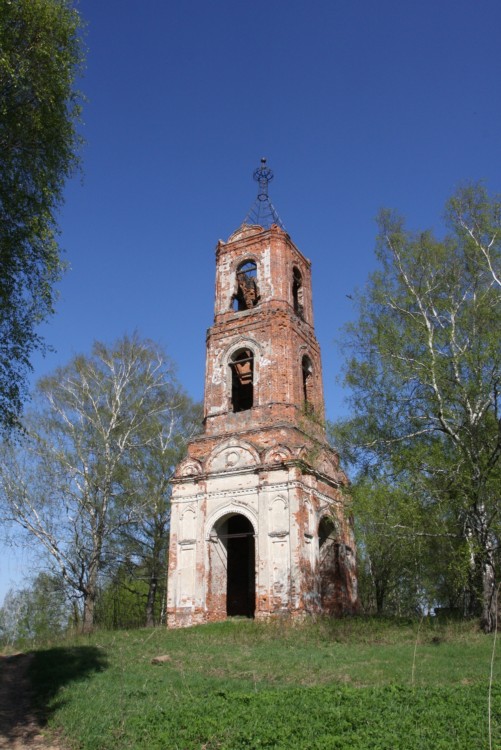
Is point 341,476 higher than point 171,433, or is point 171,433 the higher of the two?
point 171,433

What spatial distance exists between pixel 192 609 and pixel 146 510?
6672 millimetres

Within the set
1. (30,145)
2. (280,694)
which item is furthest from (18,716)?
(30,145)

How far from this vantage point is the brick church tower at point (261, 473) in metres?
16.1

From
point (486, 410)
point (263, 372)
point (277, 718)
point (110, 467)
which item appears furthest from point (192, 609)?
point (277, 718)

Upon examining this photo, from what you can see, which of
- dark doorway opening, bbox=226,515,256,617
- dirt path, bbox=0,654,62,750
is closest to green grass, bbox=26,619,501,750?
dirt path, bbox=0,654,62,750

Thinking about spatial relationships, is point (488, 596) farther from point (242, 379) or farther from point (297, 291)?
point (297, 291)

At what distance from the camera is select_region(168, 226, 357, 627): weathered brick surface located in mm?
16031

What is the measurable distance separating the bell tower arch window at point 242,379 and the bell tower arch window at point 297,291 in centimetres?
308

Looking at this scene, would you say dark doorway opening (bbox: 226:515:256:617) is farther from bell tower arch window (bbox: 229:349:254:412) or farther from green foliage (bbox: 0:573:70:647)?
green foliage (bbox: 0:573:70:647)

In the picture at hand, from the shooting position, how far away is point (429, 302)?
15289 millimetres

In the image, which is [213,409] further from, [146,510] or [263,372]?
[146,510]

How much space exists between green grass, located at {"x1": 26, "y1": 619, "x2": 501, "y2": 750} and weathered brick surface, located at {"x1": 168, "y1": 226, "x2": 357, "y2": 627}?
12.3 feet

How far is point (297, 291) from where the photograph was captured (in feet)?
75.1

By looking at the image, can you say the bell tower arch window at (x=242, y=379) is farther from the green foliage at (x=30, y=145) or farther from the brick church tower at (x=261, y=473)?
the green foliage at (x=30, y=145)
